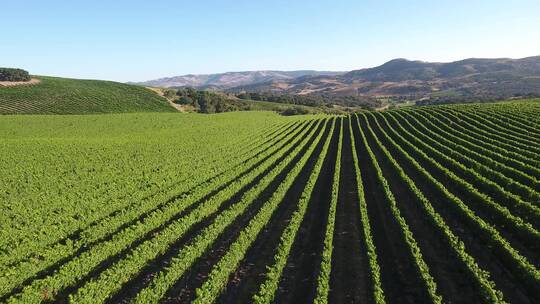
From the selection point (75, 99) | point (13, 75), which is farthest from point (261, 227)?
point (13, 75)

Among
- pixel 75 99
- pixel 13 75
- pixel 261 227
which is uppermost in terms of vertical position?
pixel 13 75

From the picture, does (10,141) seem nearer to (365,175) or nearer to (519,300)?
(365,175)

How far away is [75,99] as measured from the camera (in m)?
86.6

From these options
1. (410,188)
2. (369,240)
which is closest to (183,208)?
(369,240)

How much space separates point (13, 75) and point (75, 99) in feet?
65.0

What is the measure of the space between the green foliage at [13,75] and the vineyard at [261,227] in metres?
65.1

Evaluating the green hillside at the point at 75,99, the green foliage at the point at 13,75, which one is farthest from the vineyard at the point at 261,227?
the green foliage at the point at 13,75

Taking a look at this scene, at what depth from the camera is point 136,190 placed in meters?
25.2

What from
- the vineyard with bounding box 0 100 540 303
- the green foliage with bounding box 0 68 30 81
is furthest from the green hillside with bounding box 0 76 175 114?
the vineyard with bounding box 0 100 540 303

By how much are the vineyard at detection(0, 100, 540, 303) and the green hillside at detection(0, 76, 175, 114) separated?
150 feet

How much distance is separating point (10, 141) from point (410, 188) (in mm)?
41364

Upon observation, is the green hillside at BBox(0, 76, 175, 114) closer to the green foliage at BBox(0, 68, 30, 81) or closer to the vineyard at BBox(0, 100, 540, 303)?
the green foliage at BBox(0, 68, 30, 81)

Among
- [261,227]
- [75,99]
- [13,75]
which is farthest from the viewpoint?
[13,75]

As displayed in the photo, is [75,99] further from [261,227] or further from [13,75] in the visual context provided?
[261,227]
